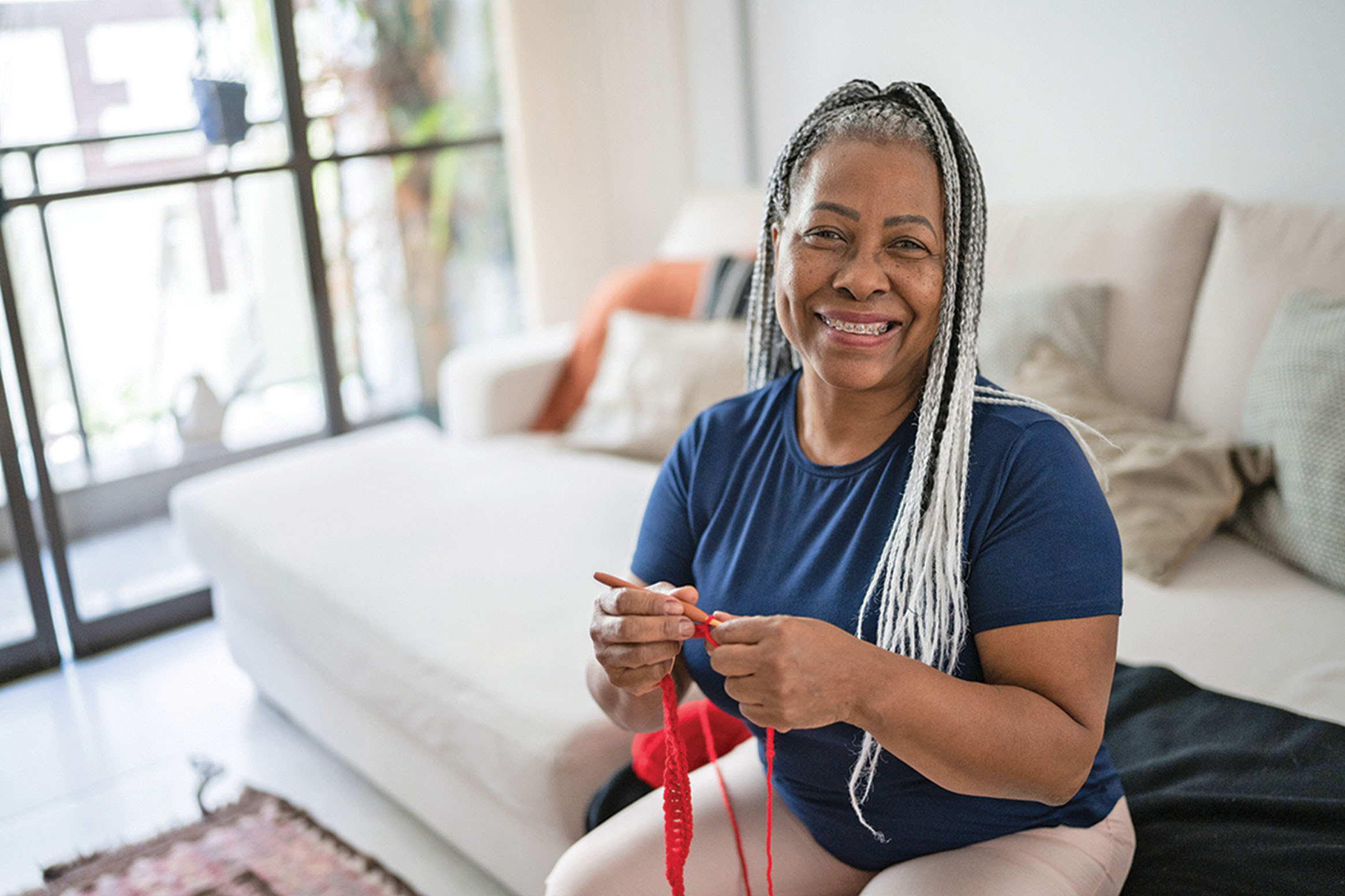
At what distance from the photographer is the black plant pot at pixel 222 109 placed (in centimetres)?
288

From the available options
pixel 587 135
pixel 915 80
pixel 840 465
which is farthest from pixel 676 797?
pixel 587 135

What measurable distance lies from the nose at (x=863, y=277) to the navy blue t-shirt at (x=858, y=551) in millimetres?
150

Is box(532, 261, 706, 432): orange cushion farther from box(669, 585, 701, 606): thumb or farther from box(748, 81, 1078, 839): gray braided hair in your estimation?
box(669, 585, 701, 606): thumb

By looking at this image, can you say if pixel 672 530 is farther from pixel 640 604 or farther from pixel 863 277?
pixel 863 277

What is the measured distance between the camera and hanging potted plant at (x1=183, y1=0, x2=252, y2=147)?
2848 mm

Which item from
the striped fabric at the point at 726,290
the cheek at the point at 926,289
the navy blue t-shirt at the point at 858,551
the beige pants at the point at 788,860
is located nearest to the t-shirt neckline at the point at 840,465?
the navy blue t-shirt at the point at 858,551

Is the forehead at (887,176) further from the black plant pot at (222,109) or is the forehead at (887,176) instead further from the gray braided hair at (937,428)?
the black plant pot at (222,109)

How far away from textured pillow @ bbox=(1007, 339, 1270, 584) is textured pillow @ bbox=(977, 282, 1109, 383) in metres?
0.15

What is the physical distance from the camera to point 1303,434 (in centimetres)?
167

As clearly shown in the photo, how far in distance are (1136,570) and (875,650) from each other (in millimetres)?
963

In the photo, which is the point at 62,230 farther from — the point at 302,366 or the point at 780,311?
the point at 780,311

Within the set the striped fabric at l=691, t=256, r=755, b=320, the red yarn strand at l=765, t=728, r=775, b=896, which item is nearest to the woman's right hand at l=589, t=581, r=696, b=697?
the red yarn strand at l=765, t=728, r=775, b=896

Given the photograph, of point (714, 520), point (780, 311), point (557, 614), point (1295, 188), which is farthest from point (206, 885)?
point (1295, 188)

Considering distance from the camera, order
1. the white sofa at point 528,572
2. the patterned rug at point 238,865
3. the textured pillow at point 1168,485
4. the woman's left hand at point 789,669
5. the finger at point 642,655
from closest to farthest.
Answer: the woman's left hand at point 789,669 < the finger at point 642,655 < the white sofa at point 528,572 < the textured pillow at point 1168,485 < the patterned rug at point 238,865
